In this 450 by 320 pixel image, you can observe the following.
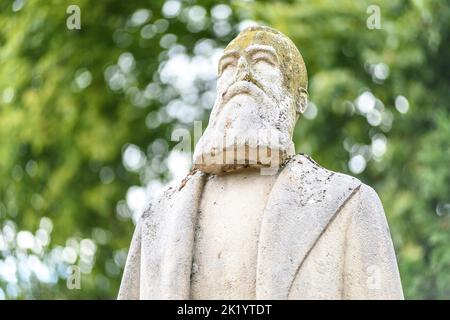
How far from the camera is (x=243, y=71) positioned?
6.42m

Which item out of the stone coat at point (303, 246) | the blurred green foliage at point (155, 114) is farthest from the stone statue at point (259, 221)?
the blurred green foliage at point (155, 114)

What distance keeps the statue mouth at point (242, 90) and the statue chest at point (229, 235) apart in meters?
0.37

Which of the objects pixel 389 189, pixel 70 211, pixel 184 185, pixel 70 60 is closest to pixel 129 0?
pixel 70 60

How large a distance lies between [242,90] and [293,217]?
0.72 meters

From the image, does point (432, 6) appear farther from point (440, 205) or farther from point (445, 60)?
point (440, 205)

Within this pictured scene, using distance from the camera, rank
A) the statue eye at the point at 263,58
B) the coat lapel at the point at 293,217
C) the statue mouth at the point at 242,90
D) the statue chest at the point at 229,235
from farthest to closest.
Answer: the statue eye at the point at 263,58, the statue mouth at the point at 242,90, the statue chest at the point at 229,235, the coat lapel at the point at 293,217

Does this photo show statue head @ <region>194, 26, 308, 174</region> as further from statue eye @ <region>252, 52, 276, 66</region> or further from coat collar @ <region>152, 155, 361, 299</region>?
coat collar @ <region>152, 155, 361, 299</region>

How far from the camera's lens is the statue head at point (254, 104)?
6.18m

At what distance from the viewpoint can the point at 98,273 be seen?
15484mm

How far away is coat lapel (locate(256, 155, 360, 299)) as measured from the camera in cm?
580

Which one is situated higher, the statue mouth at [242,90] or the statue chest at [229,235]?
the statue mouth at [242,90]

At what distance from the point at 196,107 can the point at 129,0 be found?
1.50 m

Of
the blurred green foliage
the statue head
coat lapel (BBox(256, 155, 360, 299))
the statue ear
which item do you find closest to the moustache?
the statue head

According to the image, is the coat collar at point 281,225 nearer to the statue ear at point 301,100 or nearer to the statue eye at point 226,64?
the statue ear at point 301,100
